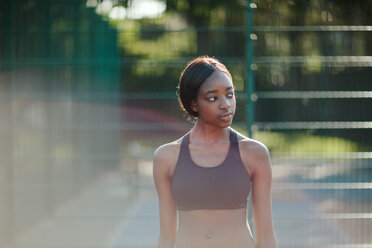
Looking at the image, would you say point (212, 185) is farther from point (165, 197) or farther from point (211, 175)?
point (165, 197)

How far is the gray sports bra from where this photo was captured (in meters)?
1.62

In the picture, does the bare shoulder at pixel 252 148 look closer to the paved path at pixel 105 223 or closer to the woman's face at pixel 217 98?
the woman's face at pixel 217 98

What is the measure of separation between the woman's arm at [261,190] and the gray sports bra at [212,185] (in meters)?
0.05

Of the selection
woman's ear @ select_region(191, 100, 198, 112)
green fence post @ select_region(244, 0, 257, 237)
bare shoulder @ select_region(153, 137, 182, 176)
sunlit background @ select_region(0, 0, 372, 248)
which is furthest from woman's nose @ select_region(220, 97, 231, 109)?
sunlit background @ select_region(0, 0, 372, 248)

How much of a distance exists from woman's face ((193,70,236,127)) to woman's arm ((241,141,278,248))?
0.46 feet

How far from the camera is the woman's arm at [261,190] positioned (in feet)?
5.50

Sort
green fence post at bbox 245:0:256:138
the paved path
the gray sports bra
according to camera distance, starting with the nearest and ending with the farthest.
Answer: the gray sports bra, green fence post at bbox 245:0:256:138, the paved path

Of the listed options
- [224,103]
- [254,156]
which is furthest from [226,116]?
[254,156]

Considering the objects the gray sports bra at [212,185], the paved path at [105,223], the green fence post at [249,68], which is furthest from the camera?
the paved path at [105,223]

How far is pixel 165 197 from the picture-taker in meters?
1.72

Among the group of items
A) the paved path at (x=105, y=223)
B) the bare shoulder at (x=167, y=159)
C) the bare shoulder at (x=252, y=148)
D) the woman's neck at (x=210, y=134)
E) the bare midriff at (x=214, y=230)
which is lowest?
the paved path at (x=105, y=223)

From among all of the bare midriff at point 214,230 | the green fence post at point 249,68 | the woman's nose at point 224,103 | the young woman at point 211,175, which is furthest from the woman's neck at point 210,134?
the green fence post at point 249,68

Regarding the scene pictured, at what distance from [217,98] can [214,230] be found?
1.41 ft

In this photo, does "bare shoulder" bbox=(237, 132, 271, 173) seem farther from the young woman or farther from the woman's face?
the woman's face
